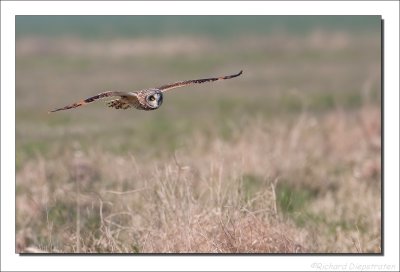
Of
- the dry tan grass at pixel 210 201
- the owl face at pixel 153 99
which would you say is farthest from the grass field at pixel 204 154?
the owl face at pixel 153 99

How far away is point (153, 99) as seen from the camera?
5.70 m

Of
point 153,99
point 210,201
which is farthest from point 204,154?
point 153,99

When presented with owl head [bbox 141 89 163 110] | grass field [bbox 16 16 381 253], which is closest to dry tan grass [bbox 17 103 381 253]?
grass field [bbox 16 16 381 253]

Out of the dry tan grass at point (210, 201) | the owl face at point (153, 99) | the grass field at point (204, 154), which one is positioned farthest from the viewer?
the grass field at point (204, 154)

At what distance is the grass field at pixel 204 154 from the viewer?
727 centimetres

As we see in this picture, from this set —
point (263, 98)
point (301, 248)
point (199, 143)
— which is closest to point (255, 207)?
point (301, 248)

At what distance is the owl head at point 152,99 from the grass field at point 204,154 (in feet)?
4.40

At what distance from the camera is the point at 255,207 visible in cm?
740

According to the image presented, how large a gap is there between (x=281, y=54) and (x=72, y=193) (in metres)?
18.7

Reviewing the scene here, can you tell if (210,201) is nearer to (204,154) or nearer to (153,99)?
(153,99)

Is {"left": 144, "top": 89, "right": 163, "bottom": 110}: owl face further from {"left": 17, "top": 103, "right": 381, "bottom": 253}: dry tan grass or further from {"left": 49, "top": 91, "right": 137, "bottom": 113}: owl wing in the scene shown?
{"left": 17, "top": 103, "right": 381, "bottom": 253}: dry tan grass

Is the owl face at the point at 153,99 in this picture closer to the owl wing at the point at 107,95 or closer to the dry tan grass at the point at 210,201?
the owl wing at the point at 107,95

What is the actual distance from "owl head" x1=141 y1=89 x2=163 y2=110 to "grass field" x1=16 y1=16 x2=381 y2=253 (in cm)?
134

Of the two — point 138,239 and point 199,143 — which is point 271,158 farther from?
point 138,239
